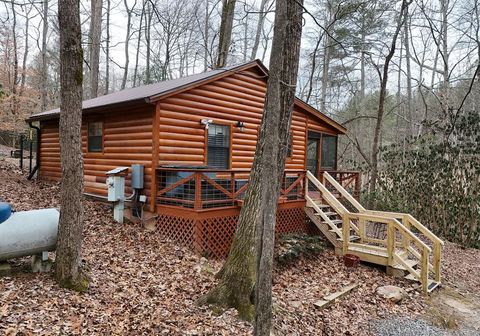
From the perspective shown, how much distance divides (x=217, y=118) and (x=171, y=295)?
539 cm

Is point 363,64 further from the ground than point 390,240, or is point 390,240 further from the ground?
point 363,64

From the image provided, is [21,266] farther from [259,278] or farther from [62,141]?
[259,278]

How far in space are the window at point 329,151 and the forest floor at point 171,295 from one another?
5.22 metres

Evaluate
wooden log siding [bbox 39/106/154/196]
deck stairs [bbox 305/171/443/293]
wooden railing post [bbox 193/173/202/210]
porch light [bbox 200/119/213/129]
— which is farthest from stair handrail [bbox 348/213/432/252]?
wooden log siding [bbox 39/106/154/196]

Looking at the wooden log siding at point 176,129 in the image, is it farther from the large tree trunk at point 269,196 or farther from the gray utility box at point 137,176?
the large tree trunk at point 269,196

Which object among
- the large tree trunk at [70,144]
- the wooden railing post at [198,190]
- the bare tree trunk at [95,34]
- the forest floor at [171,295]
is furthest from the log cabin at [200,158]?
the bare tree trunk at [95,34]

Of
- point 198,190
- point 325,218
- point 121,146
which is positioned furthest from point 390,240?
point 121,146

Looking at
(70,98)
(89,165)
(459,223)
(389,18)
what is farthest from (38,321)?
(389,18)

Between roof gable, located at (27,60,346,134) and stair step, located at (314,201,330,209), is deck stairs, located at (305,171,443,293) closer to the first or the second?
stair step, located at (314,201,330,209)

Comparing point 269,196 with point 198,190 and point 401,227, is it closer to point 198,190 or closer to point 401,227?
point 198,190

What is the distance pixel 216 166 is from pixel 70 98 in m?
5.35

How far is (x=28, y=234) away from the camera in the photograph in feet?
13.5

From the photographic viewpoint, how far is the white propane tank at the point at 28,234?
4004mm

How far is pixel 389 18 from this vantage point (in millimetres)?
14594
